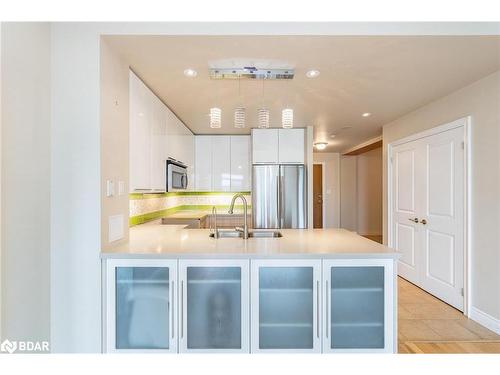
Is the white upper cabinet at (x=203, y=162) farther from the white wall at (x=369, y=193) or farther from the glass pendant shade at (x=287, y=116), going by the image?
the white wall at (x=369, y=193)

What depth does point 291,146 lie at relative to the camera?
430cm

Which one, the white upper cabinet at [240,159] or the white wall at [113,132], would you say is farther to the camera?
the white upper cabinet at [240,159]

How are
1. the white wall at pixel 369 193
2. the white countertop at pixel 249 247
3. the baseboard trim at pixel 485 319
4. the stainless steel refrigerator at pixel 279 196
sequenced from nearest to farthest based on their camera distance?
1. the white countertop at pixel 249 247
2. the baseboard trim at pixel 485 319
3. the stainless steel refrigerator at pixel 279 196
4. the white wall at pixel 369 193

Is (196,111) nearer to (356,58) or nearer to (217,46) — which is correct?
(217,46)

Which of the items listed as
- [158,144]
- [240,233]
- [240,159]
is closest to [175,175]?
[158,144]

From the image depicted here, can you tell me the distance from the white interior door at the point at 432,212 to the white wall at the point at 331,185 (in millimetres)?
3407

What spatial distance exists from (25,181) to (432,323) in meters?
3.46

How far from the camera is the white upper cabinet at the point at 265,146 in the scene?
4.28 meters

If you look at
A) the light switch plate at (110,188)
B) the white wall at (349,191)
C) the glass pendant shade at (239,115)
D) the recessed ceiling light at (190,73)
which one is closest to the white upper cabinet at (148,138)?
the light switch plate at (110,188)

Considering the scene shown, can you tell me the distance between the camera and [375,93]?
2.82 metres

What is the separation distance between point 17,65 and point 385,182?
4.33 meters

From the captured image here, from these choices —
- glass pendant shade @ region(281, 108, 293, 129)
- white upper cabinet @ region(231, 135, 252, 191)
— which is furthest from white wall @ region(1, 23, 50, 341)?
white upper cabinet @ region(231, 135, 252, 191)

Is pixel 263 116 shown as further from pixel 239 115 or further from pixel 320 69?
pixel 320 69

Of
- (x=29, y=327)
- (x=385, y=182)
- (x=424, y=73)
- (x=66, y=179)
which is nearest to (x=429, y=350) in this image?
(x=424, y=73)
